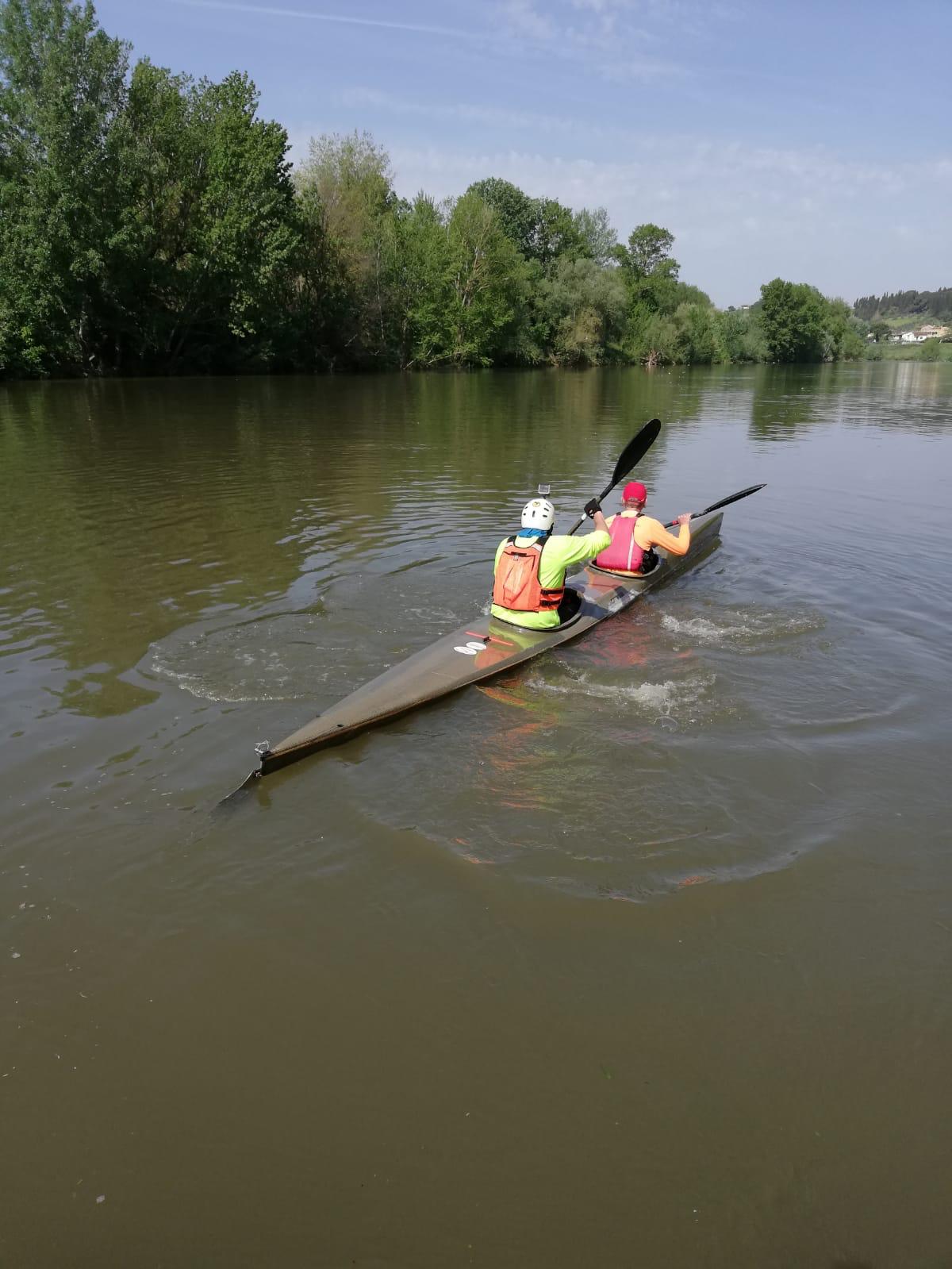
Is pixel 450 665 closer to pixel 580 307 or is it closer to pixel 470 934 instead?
pixel 470 934

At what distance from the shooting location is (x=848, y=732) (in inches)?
242

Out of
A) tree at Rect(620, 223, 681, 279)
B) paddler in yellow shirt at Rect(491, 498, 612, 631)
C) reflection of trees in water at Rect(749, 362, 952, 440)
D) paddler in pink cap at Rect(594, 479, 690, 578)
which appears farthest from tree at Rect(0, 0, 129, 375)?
tree at Rect(620, 223, 681, 279)

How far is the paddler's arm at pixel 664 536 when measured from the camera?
9102 millimetres

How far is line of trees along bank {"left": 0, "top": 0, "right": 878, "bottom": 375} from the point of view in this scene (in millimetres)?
30703

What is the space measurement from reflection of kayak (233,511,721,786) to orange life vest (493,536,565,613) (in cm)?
21

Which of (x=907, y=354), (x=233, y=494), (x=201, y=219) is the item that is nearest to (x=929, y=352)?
(x=907, y=354)

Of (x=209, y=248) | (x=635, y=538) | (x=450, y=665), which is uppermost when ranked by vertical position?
(x=209, y=248)

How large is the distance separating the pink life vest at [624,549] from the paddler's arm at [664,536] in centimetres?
13

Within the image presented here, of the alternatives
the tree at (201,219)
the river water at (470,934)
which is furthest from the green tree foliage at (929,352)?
the river water at (470,934)

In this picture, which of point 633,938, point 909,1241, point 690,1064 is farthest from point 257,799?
point 909,1241

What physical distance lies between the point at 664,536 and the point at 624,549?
0.52 meters

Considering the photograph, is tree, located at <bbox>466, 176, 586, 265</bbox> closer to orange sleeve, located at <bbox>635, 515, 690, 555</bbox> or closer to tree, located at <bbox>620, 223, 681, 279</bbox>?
tree, located at <bbox>620, 223, 681, 279</bbox>

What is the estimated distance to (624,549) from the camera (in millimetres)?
9438

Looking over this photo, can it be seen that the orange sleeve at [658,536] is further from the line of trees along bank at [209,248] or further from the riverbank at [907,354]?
the riverbank at [907,354]
